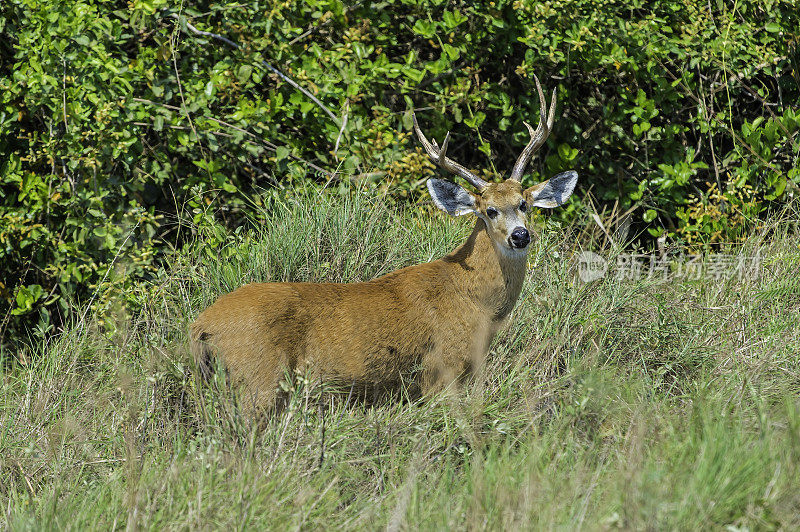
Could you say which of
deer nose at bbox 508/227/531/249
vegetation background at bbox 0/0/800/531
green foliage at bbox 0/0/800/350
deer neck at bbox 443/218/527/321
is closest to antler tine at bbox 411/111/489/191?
deer neck at bbox 443/218/527/321

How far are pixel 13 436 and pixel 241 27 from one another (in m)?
3.02

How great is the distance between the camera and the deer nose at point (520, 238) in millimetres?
4480

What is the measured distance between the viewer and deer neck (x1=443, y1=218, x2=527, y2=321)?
466cm

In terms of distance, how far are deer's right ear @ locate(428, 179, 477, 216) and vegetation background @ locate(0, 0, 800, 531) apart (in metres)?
0.62

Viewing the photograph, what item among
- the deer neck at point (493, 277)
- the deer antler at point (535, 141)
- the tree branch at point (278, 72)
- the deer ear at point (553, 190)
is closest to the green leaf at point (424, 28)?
the tree branch at point (278, 72)


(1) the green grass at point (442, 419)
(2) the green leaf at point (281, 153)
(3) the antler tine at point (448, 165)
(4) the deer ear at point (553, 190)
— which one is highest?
(3) the antler tine at point (448, 165)

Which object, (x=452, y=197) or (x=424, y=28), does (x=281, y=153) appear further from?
(x=452, y=197)

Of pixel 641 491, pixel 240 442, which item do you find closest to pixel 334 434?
pixel 240 442

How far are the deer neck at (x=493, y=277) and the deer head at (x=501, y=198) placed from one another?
0.13 ft

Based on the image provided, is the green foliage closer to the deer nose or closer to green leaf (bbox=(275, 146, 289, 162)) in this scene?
green leaf (bbox=(275, 146, 289, 162))

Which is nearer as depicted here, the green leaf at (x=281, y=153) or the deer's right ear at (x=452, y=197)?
the deer's right ear at (x=452, y=197)

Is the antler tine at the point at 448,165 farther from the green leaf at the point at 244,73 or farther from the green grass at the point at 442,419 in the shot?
the green leaf at the point at 244,73

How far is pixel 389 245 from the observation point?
17.7 ft

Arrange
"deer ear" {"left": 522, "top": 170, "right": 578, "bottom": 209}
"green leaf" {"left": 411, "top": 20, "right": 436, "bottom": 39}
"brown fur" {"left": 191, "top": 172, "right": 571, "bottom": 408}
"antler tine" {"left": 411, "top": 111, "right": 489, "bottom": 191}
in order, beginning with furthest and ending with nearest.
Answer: "green leaf" {"left": 411, "top": 20, "right": 436, "bottom": 39} < "deer ear" {"left": 522, "top": 170, "right": 578, "bottom": 209} < "antler tine" {"left": 411, "top": 111, "right": 489, "bottom": 191} < "brown fur" {"left": 191, "top": 172, "right": 571, "bottom": 408}
